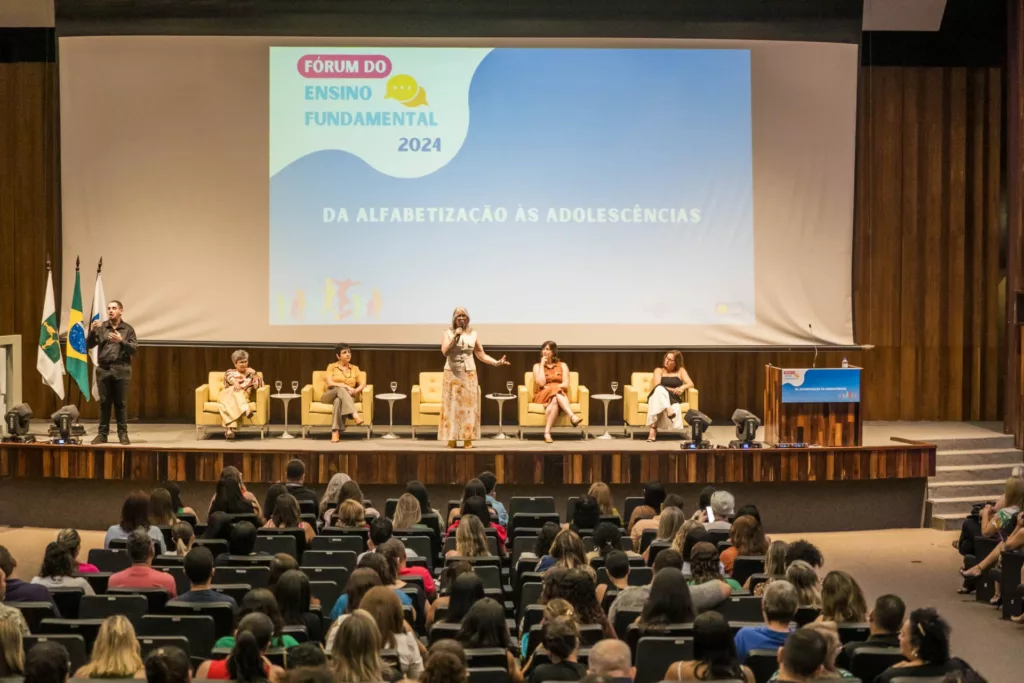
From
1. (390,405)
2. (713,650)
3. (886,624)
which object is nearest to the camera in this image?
(713,650)

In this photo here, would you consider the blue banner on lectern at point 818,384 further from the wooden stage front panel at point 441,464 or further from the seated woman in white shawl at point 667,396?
the seated woman in white shawl at point 667,396

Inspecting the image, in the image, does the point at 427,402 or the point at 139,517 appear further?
the point at 427,402

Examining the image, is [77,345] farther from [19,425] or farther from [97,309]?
[19,425]

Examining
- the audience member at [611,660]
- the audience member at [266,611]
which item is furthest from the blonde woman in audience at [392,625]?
the audience member at [611,660]

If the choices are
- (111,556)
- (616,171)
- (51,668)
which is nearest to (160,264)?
(616,171)

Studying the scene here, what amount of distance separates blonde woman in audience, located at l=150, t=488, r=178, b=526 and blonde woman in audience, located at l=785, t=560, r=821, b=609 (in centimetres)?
367

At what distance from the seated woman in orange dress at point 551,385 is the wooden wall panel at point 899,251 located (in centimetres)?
228

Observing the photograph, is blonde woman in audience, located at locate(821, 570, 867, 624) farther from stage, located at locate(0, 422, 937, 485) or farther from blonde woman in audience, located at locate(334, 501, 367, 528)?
stage, located at locate(0, 422, 937, 485)

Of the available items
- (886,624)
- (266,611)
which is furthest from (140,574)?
(886,624)

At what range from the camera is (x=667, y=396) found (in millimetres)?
11953

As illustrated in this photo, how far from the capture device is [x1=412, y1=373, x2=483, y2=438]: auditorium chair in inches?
476

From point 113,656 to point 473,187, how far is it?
855cm

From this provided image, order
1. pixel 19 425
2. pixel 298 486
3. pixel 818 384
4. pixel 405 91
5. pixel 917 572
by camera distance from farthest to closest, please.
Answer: pixel 405 91 < pixel 19 425 < pixel 818 384 < pixel 917 572 < pixel 298 486

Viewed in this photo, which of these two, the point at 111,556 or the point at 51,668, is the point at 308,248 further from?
the point at 51,668
